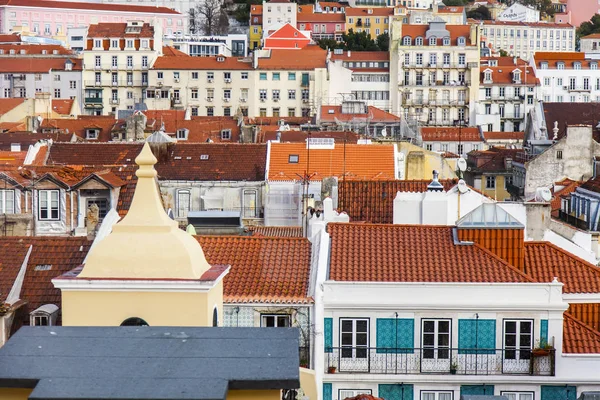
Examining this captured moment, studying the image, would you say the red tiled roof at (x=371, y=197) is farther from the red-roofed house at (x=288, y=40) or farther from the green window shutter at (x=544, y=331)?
the red-roofed house at (x=288, y=40)

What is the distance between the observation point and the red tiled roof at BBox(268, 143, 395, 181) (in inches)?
1652

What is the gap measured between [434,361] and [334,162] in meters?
21.8

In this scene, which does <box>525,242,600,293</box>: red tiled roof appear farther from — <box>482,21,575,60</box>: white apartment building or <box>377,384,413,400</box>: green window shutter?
<box>482,21,575,60</box>: white apartment building

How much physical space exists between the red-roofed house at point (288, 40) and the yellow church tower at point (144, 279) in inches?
3960

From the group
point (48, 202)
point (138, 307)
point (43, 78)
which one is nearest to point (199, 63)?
point (43, 78)

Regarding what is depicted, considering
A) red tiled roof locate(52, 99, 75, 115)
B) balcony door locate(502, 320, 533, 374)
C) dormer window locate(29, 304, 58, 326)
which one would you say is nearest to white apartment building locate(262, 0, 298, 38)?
red tiled roof locate(52, 99, 75, 115)

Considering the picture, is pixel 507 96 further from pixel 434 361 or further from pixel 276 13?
pixel 434 361

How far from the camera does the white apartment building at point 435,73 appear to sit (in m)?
106

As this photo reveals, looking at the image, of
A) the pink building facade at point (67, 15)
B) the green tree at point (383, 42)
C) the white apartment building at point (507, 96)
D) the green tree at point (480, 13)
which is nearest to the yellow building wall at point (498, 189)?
the white apartment building at point (507, 96)

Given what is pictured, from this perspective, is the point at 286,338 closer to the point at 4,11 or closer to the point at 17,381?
the point at 17,381

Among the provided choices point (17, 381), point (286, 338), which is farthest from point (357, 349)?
point (17, 381)

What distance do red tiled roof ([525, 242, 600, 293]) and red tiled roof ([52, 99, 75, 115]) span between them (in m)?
66.0

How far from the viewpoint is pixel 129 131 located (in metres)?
68.2

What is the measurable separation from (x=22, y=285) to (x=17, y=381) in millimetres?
10673
